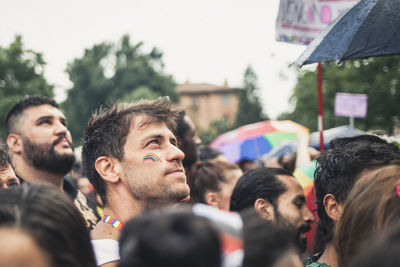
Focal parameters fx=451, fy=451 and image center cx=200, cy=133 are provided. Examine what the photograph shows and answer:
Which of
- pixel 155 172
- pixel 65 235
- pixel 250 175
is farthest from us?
pixel 250 175

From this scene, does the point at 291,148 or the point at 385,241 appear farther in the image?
the point at 291,148

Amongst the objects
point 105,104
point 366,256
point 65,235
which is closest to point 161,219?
point 366,256

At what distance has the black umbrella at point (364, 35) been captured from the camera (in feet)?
9.54

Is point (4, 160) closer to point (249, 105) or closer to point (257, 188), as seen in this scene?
point (257, 188)

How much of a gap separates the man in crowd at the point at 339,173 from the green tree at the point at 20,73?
2198 centimetres

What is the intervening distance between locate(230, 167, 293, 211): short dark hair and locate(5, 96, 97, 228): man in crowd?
1342 mm

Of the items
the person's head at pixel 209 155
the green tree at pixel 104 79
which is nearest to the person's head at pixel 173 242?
the person's head at pixel 209 155

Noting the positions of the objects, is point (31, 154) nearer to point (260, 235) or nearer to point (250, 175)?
point (250, 175)

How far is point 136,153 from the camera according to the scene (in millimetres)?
2695

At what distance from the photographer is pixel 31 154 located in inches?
165

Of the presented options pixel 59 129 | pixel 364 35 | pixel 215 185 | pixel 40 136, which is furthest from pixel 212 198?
pixel 364 35

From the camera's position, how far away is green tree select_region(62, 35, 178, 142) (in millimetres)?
49125

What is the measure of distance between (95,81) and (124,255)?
4932 centimetres

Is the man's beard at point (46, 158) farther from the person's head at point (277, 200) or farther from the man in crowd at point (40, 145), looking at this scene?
the person's head at point (277, 200)
